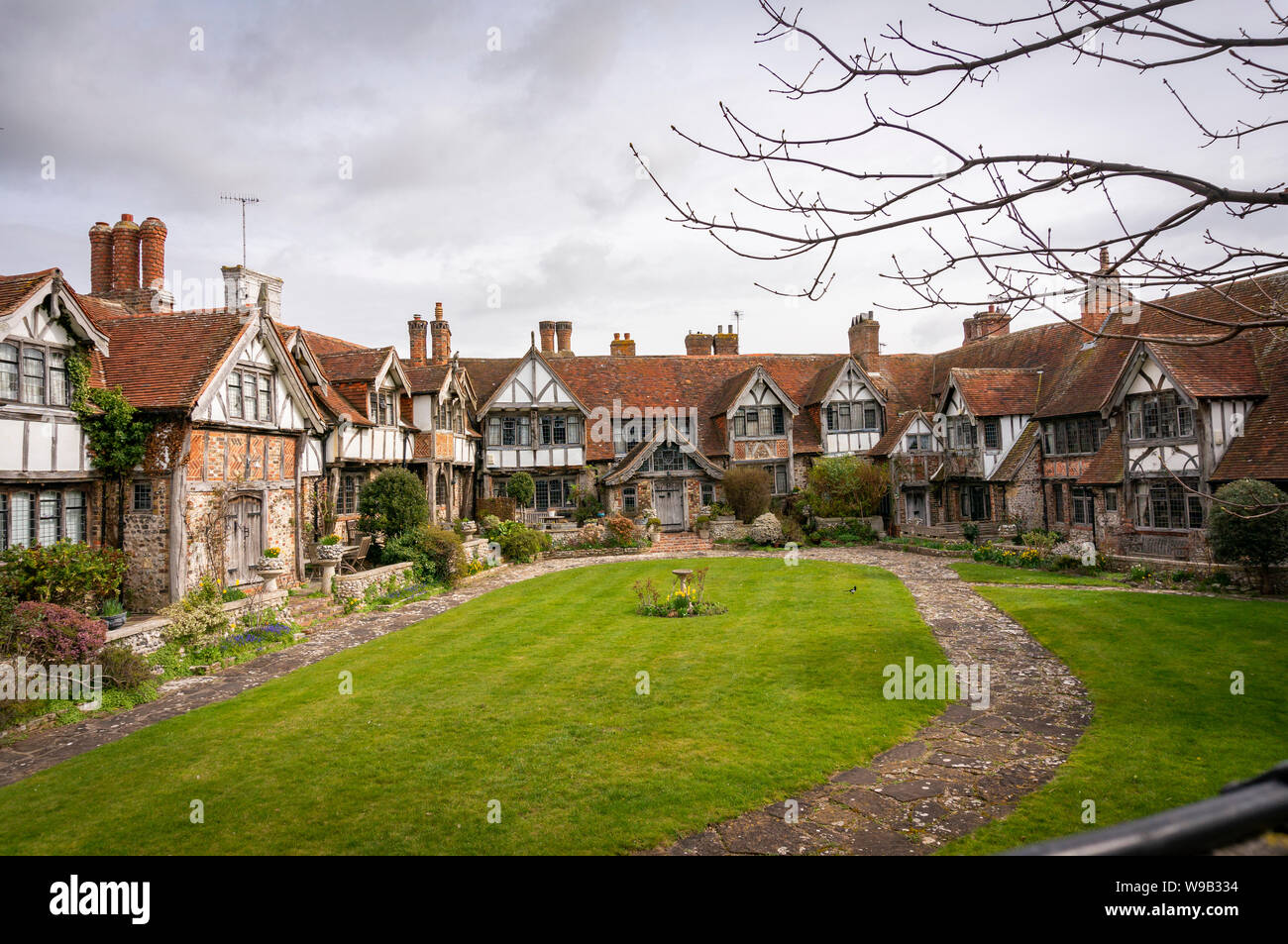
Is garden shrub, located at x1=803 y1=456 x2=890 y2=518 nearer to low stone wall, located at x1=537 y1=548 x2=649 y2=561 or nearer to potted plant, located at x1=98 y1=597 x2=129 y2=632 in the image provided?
low stone wall, located at x1=537 y1=548 x2=649 y2=561

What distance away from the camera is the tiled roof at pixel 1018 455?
30.7m

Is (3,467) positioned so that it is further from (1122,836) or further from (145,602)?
(1122,836)

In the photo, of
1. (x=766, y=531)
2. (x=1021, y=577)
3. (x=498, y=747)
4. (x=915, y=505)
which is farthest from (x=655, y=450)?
(x=498, y=747)

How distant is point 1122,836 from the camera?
1.53 meters

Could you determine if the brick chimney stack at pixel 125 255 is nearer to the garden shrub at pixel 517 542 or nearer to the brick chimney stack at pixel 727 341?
the garden shrub at pixel 517 542

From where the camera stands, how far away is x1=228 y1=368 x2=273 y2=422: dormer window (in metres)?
19.7

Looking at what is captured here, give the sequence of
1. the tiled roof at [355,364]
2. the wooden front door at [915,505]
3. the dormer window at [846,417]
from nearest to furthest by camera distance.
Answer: the tiled roof at [355,364] → the wooden front door at [915,505] → the dormer window at [846,417]

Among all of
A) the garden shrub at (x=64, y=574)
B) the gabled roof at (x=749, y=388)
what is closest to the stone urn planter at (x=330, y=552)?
the garden shrub at (x=64, y=574)

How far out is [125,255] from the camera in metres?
22.6

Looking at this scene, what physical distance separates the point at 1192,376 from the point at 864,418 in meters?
17.0

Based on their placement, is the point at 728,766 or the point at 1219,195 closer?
the point at 1219,195

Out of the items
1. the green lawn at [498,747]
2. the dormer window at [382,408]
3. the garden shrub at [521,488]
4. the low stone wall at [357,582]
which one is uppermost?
the dormer window at [382,408]

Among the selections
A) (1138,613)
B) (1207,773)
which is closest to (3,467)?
(1207,773)

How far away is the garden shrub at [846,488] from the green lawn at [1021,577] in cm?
906
